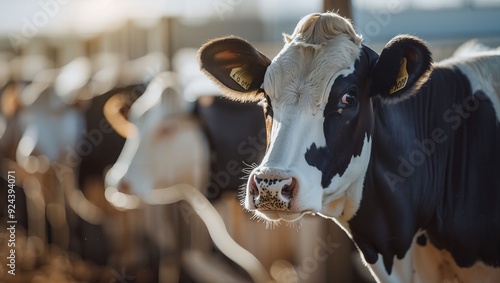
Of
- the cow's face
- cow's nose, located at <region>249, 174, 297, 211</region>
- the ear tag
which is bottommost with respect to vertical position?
the cow's face

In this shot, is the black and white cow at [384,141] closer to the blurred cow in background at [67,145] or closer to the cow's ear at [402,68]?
the cow's ear at [402,68]

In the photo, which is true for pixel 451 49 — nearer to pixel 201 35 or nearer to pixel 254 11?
pixel 254 11

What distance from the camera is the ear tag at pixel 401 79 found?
336 cm

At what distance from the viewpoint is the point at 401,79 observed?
3.37 metres

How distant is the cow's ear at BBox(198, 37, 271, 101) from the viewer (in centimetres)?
365

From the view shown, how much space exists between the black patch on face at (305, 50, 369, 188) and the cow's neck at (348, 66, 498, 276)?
0.20 metres

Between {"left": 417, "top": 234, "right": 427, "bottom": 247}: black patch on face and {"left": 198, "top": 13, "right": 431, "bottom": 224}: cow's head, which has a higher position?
{"left": 198, "top": 13, "right": 431, "bottom": 224}: cow's head

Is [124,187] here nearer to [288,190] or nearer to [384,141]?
[384,141]

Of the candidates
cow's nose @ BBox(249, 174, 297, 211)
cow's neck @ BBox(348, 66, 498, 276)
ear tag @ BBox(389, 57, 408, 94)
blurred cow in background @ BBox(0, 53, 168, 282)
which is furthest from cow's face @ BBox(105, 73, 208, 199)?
cow's nose @ BBox(249, 174, 297, 211)

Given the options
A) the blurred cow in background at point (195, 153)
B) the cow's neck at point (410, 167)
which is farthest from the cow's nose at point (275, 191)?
the blurred cow in background at point (195, 153)

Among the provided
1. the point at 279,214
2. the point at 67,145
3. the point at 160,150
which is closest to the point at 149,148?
the point at 160,150

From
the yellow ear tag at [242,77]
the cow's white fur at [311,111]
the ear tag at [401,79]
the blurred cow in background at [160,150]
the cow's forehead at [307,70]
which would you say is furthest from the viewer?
the blurred cow in background at [160,150]

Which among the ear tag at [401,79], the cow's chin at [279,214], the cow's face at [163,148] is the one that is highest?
the ear tag at [401,79]

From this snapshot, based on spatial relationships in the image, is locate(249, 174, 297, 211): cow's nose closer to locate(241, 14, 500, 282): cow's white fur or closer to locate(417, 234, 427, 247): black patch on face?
locate(241, 14, 500, 282): cow's white fur
